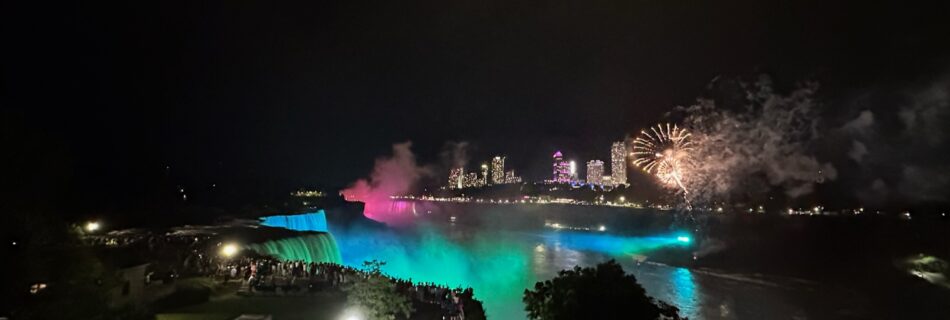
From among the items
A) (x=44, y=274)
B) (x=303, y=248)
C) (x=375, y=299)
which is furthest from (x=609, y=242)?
(x=44, y=274)

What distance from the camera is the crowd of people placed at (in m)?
16.9

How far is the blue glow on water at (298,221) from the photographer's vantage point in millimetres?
41469

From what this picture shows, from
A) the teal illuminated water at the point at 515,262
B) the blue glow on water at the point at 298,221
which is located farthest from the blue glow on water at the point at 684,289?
the blue glow on water at the point at 298,221

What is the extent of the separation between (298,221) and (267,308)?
31246mm

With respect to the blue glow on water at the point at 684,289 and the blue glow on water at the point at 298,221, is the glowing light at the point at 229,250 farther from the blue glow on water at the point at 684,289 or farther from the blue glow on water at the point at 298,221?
the blue glow on water at the point at 684,289

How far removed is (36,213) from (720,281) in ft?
124

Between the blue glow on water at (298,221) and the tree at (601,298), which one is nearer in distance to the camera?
the tree at (601,298)

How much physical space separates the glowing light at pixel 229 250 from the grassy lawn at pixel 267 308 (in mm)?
6856

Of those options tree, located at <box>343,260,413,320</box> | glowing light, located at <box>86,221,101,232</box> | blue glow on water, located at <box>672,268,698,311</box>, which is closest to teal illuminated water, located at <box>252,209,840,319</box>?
blue glow on water, located at <box>672,268,698,311</box>

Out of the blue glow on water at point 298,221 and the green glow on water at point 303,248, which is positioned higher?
the blue glow on water at point 298,221

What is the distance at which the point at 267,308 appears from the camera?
49.2ft

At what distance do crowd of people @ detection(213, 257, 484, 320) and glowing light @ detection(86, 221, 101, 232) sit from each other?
10410mm

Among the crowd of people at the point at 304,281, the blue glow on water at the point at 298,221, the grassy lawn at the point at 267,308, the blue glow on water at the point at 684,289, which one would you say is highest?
the blue glow on water at the point at 298,221

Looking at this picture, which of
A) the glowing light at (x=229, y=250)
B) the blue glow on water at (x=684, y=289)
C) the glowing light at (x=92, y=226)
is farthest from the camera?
the blue glow on water at (x=684, y=289)
